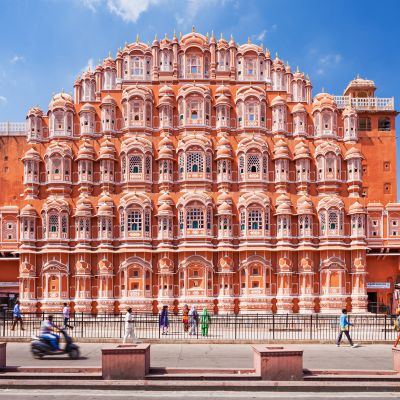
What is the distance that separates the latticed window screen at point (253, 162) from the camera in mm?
52469

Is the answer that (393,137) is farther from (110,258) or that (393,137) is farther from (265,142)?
(110,258)

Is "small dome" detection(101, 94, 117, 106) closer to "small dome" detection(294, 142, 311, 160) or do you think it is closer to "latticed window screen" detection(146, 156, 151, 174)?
"latticed window screen" detection(146, 156, 151, 174)

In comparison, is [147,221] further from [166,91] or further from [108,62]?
[108,62]

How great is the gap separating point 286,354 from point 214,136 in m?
38.2

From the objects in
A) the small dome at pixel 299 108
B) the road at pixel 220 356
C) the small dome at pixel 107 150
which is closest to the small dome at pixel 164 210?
the small dome at pixel 107 150

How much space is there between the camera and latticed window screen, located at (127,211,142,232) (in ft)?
167

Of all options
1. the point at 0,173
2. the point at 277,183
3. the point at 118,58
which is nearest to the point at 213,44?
the point at 118,58

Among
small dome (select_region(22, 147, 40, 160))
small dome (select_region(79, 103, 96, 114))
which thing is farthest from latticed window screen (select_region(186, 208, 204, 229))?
small dome (select_region(22, 147, 40, 160))

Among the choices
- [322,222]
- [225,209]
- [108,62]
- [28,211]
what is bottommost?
[322,222]

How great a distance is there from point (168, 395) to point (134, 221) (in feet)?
116

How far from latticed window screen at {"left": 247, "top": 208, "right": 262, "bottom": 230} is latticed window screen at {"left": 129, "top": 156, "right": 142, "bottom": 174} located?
10522mm

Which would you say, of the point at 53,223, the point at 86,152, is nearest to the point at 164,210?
the point at 86,152

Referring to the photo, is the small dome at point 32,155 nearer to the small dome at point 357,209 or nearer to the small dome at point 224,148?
the small dome at point 224,148

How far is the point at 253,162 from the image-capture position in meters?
52.6
